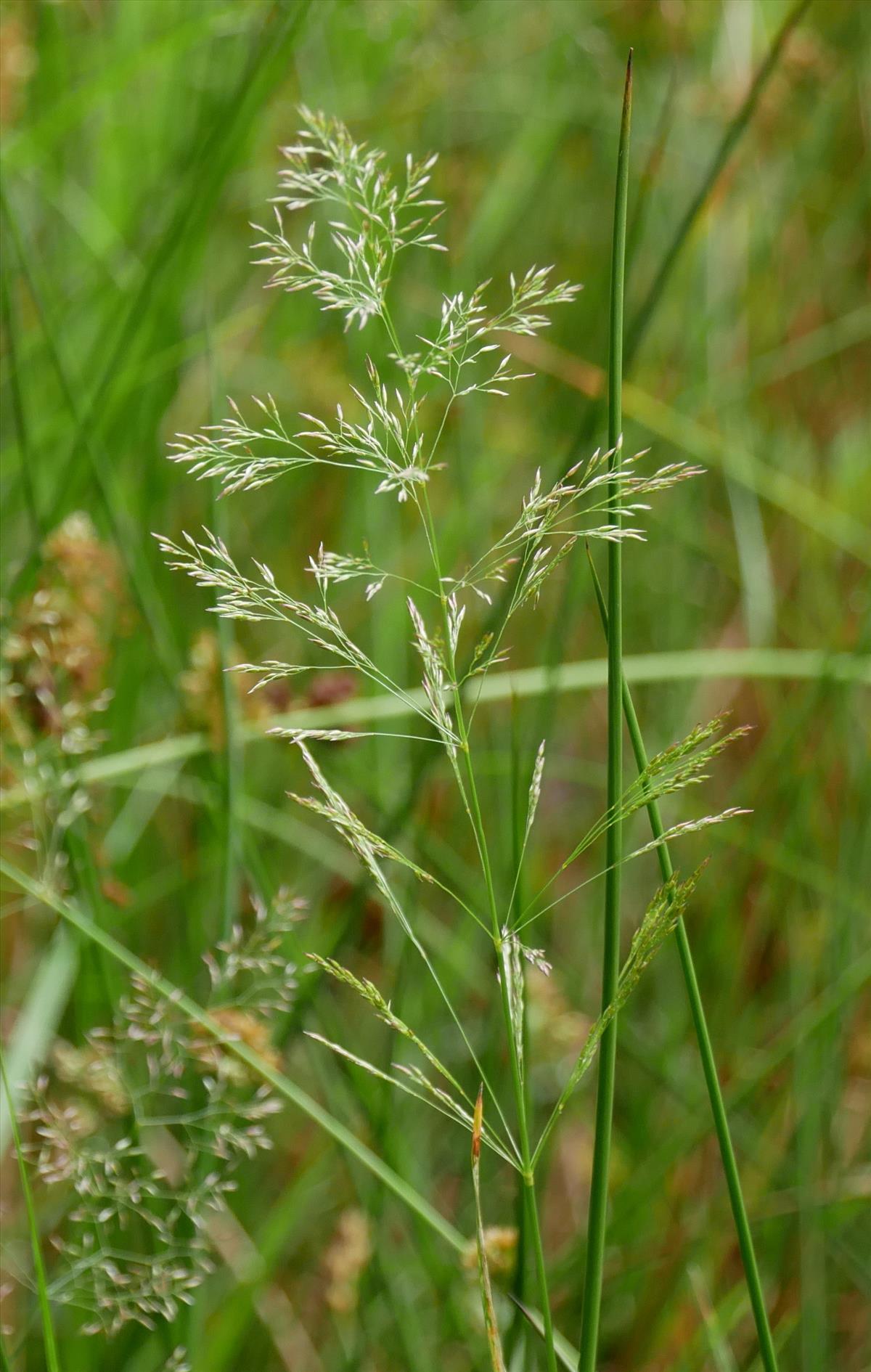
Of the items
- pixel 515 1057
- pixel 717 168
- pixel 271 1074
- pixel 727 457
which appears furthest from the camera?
pixel 727 457

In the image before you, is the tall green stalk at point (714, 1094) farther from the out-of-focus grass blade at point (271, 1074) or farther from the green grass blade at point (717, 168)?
the green grass blade at point (717, 168)

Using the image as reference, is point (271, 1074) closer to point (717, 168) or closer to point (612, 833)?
point (612, 833)

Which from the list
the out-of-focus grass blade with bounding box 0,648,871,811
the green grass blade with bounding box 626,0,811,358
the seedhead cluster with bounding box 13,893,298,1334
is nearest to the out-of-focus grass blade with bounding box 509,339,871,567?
the out-of-focus grass blade with bounding box 0,648,871,811

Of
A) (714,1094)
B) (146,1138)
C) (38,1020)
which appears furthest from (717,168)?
(146,1138)

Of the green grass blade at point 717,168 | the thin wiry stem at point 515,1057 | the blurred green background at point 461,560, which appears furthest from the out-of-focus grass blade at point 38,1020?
the green grass blade at point 717,168

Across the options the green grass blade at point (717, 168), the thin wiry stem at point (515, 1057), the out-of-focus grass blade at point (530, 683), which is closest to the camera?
the thin wiry stem at point (515, 1057)
